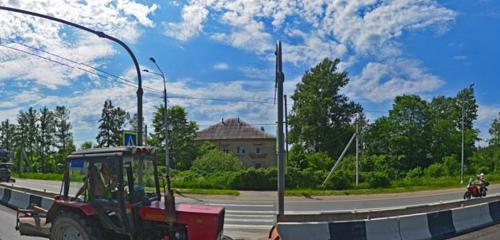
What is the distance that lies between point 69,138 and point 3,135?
75.1 ft

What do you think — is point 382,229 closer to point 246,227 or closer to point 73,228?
point 246,227

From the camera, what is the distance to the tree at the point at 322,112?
6481cm

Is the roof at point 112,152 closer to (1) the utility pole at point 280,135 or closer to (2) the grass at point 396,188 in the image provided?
(1) the utility pole at point 280,135

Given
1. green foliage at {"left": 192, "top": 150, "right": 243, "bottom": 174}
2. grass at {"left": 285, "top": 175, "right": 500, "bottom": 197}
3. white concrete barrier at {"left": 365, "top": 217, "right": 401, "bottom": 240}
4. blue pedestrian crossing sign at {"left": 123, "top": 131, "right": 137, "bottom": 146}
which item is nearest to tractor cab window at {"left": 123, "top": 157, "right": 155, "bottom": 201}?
white concrete barrier at {"left": 365, "top": 217, "right": 401, "bottom": 240}

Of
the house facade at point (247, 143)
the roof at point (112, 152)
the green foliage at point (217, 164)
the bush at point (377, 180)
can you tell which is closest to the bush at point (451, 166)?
the bush at point (377, 180)

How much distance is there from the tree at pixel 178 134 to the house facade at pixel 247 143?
856cm

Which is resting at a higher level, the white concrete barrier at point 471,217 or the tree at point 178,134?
the tree at point 178,134

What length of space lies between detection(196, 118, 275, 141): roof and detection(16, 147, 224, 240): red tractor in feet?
213

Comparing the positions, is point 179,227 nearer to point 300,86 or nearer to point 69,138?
point 300,86

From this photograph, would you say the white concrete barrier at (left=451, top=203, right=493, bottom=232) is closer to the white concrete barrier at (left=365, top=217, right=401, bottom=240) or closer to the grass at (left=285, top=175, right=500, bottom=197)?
the white concrete barrier at (left=365, top=217, right=401, bottom=240)

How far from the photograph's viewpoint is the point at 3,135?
98188 mm

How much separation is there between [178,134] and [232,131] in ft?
43.8

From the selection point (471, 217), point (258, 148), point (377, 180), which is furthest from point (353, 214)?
point (258, 148)

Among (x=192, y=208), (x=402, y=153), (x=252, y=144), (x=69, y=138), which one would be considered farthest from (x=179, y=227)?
Result: (x=69, y=138)
